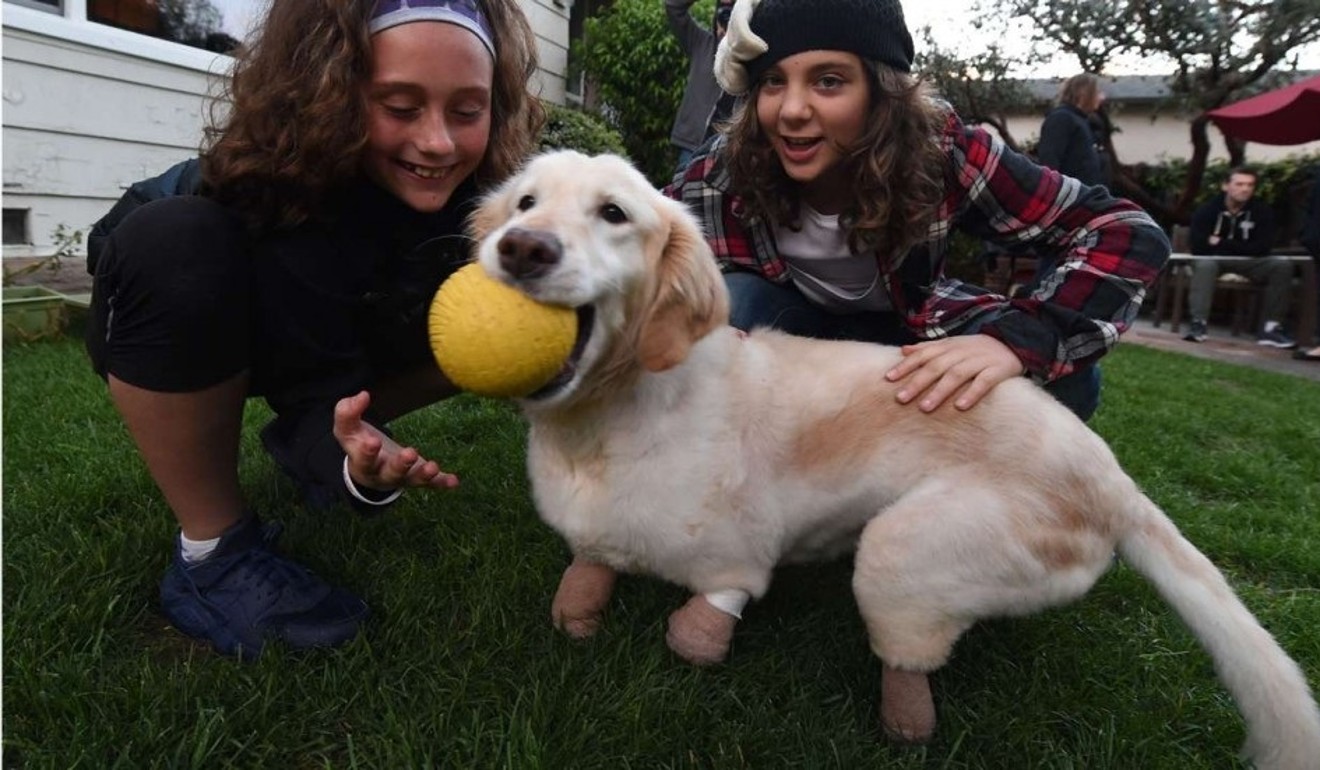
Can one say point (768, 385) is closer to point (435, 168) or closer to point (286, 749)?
point (435, 168)

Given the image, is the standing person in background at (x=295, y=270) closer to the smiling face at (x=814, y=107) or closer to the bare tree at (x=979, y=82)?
the smiling face at (x=814, y=107)

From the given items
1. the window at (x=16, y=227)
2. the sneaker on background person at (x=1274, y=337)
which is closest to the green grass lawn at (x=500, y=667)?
the window at (x=16, y=227)

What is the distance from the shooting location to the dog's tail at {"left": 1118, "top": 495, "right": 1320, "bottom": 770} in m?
1.59

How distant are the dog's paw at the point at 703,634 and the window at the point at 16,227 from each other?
473 centimetres

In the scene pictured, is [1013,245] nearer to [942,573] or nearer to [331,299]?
[942,573]

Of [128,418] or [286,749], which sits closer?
[286,749]

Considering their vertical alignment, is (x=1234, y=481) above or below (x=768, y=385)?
below

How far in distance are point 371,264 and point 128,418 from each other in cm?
68

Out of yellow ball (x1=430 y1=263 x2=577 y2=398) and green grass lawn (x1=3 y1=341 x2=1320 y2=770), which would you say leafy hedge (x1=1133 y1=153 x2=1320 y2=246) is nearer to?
green grass lawn (x1=3 y1=341 x2=1320 y2=770)

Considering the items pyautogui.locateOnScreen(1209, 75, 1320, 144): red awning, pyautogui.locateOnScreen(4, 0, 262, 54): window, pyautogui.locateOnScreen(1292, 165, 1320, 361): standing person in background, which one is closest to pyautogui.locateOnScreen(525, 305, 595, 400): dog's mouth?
pyautogui.locateOnScreen(4, 0, 262, 54): window

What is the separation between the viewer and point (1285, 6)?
13391 mm

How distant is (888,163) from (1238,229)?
34.9 ft

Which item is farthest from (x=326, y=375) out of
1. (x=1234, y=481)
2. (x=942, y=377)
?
(x=1234, y=481)

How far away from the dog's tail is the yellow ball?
1229 millimetres
